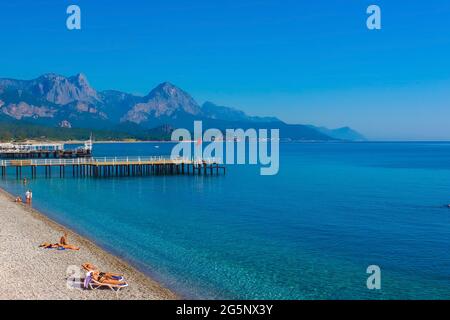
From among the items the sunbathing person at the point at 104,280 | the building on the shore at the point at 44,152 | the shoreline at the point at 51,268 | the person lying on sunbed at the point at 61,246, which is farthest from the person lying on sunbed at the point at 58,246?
the building on the shore at the point at 44,152

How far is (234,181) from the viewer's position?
2584 inches

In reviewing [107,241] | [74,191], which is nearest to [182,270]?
[107,241]

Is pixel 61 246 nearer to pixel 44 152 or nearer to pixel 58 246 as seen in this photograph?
pixel 58 246

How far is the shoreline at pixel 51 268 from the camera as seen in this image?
17250mm

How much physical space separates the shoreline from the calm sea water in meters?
1.21

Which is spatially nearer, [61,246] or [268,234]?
[61,246]

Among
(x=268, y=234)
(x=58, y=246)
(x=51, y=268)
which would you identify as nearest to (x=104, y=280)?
(x=51, y=268)

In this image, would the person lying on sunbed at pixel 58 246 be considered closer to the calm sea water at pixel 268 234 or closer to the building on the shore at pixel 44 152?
the calm sea water at pixel 268 234

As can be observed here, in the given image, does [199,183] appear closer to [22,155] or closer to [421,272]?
[421,272]

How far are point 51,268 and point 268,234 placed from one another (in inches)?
562

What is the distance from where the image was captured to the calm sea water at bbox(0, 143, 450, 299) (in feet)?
67.6

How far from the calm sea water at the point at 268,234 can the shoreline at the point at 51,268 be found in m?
1.21

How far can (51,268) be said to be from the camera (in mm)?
20375

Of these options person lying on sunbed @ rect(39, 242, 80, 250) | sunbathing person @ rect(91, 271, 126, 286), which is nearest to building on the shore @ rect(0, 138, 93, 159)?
person lying on sunbed @ rect(39, 242, 80, 250)
